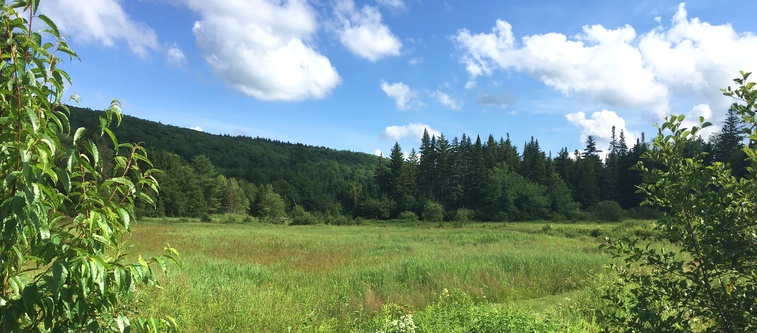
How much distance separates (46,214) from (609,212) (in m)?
73.6

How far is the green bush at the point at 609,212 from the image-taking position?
2476 inches

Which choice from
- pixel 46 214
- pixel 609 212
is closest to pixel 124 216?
pixel 46 214

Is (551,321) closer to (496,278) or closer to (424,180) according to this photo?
(496,278)

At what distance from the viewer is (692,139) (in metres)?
2.41

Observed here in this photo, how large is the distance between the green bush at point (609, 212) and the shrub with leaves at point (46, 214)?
70.2m

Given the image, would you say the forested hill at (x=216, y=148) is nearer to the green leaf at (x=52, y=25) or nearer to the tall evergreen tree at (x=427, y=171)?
the tall evergreen tree at (x=427, y=171)

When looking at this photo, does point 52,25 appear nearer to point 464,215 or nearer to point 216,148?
point 464,215

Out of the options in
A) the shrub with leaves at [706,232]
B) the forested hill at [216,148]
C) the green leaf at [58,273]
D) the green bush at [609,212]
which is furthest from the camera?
the forested hill at [216,148]

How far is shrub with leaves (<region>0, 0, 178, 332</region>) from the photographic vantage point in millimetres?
1653

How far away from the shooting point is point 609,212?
64438 mm

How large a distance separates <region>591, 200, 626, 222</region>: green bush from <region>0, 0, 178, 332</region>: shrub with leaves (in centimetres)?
7021

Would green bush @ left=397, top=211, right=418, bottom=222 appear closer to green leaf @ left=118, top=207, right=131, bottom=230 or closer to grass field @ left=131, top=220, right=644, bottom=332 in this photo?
grass field @ left=131, top=220, right=644, bottom=332

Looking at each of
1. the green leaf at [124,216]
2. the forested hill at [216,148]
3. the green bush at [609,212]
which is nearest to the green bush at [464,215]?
the green bush at [609,212]

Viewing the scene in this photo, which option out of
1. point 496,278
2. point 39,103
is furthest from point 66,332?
point 496,278
